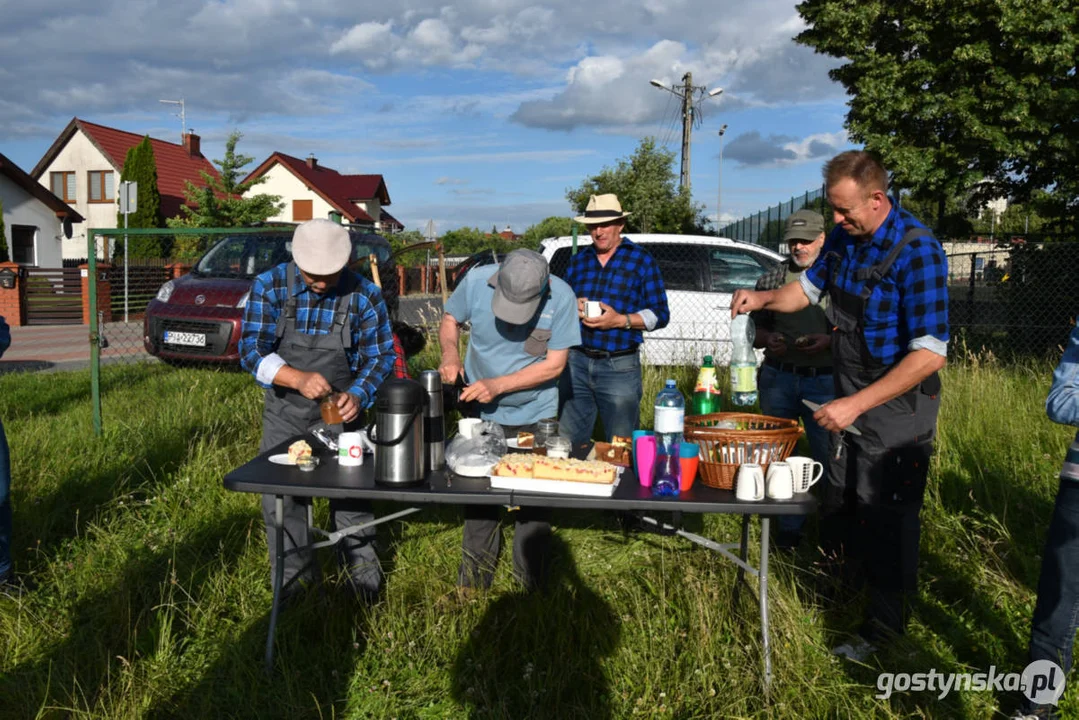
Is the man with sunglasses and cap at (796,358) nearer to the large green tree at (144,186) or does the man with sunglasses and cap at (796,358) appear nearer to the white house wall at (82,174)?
the large green tree at (144,186)

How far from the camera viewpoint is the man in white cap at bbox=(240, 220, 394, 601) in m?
3.51

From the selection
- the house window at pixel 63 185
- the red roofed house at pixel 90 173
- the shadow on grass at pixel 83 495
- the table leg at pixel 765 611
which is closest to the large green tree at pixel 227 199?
the red roofed house at pixel 90 173

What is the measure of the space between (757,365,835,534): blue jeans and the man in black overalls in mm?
887

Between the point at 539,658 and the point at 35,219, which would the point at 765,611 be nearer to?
the point at 539,658

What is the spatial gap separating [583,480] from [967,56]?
9.84 metres

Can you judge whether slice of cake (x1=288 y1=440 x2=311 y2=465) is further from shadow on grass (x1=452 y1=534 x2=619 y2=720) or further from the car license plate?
the car license plate

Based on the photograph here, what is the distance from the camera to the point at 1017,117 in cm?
995

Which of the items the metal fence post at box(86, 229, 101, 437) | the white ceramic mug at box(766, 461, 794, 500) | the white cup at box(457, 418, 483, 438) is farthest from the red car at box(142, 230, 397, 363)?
the white ceramic mug at box(766, 461, 794, 500)

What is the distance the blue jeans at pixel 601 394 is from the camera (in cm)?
480

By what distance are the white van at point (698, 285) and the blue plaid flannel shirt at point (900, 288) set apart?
205 inches

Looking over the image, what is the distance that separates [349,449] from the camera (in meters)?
3.28

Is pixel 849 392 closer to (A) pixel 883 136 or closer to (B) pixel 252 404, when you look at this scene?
(B) pixel 252 404

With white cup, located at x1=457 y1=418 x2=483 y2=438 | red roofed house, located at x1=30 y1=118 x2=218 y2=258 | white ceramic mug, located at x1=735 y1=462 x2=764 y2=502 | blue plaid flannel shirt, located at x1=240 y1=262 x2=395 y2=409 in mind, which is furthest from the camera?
red roofed house, located at x1=30 y1=118 x2=218 y2=258

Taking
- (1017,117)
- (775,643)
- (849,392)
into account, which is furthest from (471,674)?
(1017,117)
